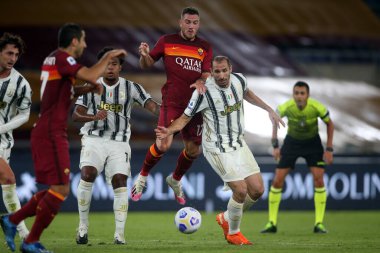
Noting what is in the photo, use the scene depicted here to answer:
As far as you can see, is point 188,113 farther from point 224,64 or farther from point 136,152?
point 136,152

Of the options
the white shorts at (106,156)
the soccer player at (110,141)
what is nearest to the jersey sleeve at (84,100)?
the soccer player at (110,141)

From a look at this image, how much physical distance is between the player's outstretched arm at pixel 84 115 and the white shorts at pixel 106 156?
1.11ft

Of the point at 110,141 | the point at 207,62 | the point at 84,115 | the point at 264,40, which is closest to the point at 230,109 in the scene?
the point at 207,62

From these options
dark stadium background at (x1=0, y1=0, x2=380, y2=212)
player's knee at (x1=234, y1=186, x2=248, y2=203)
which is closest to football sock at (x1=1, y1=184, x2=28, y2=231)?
player's knee at (x1=234, y1=186, x2=248, y2=203)

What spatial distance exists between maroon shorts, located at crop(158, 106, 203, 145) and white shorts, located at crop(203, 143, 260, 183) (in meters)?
0.66

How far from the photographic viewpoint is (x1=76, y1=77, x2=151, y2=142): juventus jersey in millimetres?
9055

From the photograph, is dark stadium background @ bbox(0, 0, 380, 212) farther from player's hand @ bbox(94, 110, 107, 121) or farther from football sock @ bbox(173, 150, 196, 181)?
player's hand @ bbox(94, 110, 107, 121)

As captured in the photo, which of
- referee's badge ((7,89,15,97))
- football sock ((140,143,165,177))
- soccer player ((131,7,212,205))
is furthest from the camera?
football sock ((140,143,165,177))

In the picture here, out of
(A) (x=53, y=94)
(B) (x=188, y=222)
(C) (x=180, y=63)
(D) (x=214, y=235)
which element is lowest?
(D) (x=214, y=235)

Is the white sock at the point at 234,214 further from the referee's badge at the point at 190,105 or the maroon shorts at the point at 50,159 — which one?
the maroon shorts at the point at 50,159

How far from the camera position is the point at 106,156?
8.98m

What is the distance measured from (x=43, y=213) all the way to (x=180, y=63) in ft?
8.58

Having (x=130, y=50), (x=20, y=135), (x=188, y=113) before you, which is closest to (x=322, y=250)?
(x=188, y=113)

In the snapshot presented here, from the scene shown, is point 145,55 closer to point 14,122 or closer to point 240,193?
point 14,122
